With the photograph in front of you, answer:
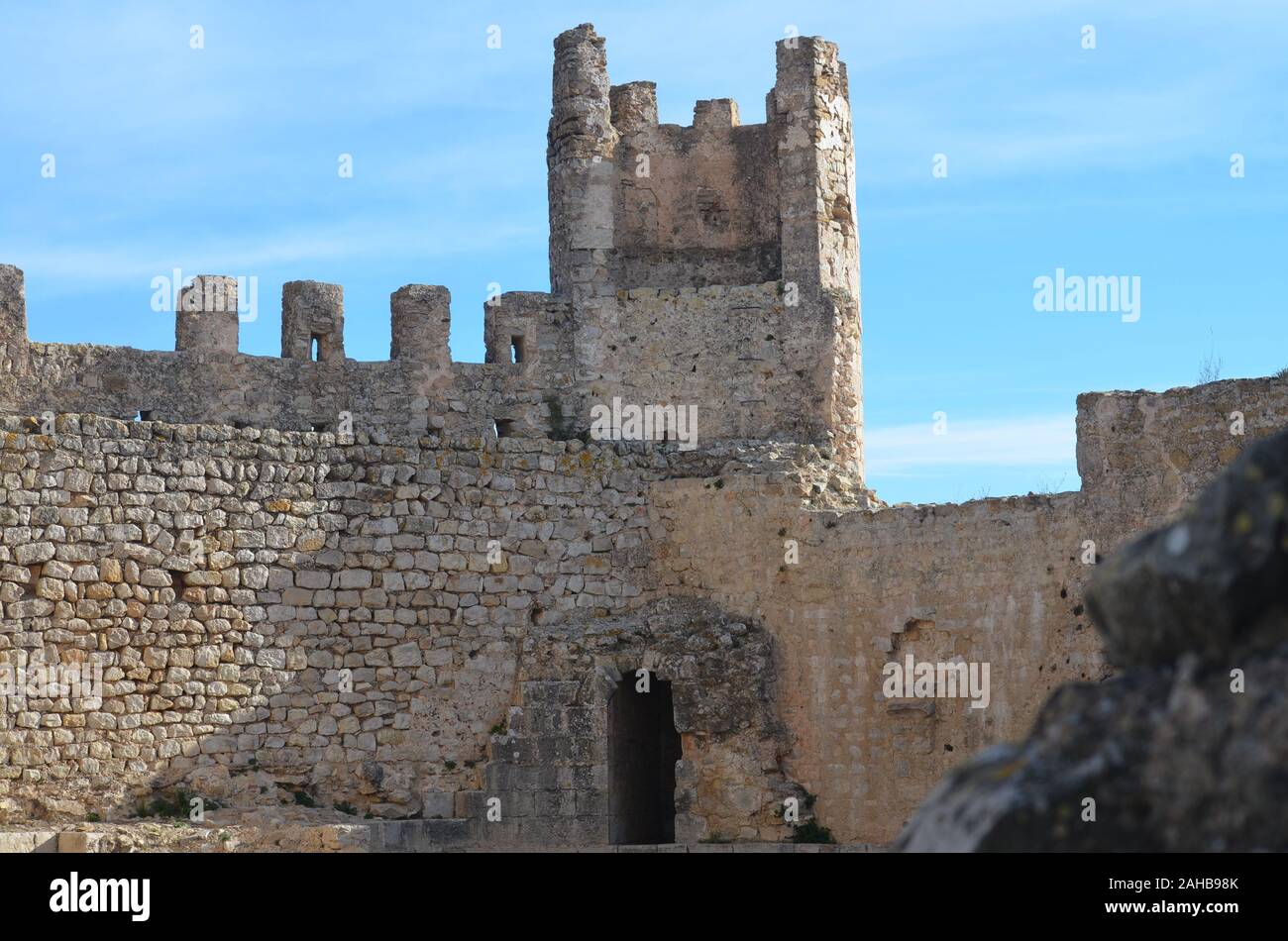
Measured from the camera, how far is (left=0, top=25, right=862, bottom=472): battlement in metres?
16.8

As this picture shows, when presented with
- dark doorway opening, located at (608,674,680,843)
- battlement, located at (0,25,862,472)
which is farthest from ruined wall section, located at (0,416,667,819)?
battlement, located at (0,25,862,472)

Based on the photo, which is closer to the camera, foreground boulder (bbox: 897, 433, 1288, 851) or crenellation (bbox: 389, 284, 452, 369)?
foreground boulder (bbox: 897, 433, 1288, 851)

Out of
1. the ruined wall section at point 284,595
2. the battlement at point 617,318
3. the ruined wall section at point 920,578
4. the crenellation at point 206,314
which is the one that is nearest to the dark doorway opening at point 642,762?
the ruined wall section at point 284,595

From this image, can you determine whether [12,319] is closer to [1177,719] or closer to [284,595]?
[284,595]

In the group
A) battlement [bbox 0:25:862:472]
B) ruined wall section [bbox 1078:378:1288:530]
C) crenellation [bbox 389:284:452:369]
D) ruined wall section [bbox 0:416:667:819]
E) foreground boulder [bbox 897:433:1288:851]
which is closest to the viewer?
foreground boulder [bbox 897:433:1288:851]

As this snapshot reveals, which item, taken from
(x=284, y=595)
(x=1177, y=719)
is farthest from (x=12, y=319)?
(x=1177, y=719)

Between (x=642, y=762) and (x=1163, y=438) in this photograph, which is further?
(x=642, y=762)

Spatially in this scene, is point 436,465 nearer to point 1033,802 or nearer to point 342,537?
point 342,537

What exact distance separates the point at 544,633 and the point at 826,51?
23.6 feet

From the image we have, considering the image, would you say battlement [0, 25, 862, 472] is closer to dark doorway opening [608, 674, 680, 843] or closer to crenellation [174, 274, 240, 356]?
crenellation [174, 274, 240, 356]

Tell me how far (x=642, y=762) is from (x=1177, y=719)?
11945mm

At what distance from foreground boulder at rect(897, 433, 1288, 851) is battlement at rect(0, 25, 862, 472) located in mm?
12808

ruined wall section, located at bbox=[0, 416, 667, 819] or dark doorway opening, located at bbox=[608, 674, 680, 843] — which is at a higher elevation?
ruined wall section, located at bbox=[0, 416, 667, 819]

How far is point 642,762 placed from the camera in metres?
15.1
